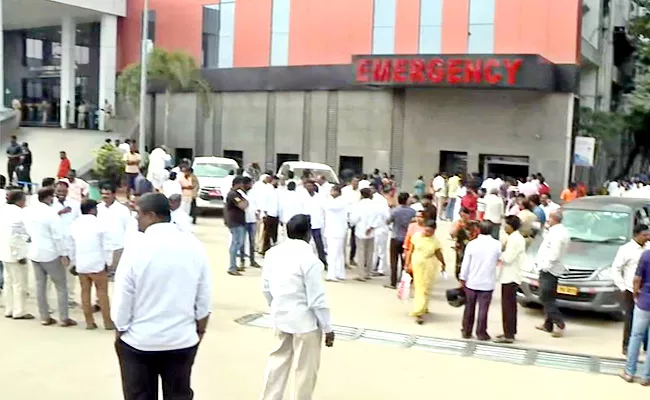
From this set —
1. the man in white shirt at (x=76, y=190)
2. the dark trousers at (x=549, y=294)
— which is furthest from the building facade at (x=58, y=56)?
the dark trousers at (x=549, y=294)

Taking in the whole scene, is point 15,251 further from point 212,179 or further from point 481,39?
point 481,39

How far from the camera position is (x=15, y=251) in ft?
30.9

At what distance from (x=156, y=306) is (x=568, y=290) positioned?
769 centimetres

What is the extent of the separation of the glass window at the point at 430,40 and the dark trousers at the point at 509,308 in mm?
21339

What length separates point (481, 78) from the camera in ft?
88.3

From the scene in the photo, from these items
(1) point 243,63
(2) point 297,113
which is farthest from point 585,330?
(1) point 243,63

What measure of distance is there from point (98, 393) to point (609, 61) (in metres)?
33.5

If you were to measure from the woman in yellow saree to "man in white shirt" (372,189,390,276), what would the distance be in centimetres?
290

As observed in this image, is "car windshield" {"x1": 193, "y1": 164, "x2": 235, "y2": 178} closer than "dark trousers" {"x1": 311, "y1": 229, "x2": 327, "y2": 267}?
No

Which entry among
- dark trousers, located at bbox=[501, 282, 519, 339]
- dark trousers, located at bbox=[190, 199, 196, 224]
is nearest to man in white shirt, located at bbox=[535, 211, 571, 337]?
dark trousers, located at bbox=[501, 282, 519, 339]

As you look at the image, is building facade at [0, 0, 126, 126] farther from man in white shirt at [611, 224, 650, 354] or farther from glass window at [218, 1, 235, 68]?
man in white shirt at [611, 224, 650, 354]

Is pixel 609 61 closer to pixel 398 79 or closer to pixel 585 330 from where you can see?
pixel 398 79

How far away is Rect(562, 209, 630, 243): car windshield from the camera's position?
11.9 m

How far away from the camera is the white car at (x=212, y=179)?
70.5 feet
